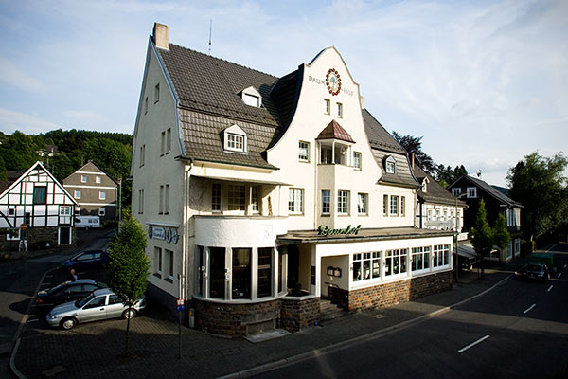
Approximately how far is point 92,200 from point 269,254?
53047mm

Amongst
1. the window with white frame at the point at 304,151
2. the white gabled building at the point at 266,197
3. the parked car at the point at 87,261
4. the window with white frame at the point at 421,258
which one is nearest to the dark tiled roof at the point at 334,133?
the white gabled building at the point at 266,197

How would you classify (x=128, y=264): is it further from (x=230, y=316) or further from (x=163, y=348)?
(x=230, y=316)

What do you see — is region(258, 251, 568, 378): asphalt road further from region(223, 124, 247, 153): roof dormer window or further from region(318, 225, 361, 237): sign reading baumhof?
region(223, 124, 247, 153): roof dormer window

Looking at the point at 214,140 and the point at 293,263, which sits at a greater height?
the point at 214,140

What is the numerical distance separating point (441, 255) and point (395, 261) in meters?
6.08

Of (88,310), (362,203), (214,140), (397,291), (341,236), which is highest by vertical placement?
(214,140)

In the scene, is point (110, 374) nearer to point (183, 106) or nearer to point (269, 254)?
point (269, 254)

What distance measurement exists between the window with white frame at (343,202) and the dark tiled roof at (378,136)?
19.0 ft

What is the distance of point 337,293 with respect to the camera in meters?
19.5

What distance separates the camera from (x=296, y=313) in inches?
637

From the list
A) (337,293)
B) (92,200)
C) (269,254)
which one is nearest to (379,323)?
(337,293)

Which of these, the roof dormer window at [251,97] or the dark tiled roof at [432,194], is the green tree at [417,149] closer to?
the dark tiled roof at [432,194]

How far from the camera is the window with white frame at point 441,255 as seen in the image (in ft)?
83.9

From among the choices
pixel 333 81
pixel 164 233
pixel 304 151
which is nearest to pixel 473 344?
pixel 304 151
